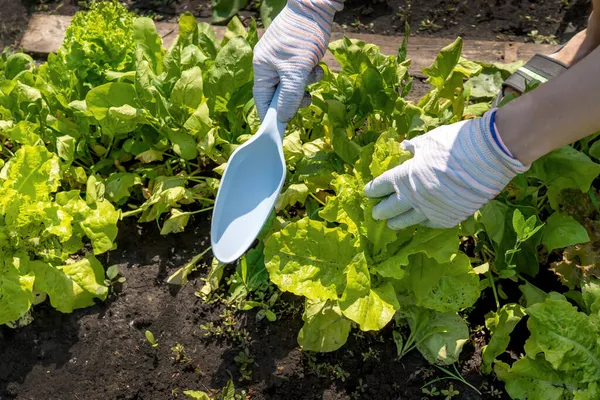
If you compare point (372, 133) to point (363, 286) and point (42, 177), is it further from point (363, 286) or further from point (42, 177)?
point (42, 177)

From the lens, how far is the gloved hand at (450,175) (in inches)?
52.6

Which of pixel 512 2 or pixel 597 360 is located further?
pixel 512 2

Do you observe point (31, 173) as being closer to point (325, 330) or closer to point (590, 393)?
point (325, 330)

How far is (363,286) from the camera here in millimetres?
1531

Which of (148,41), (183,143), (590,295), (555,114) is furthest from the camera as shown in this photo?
(148,41)

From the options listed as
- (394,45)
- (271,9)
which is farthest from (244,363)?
(271,9)

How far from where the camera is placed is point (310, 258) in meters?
1.63

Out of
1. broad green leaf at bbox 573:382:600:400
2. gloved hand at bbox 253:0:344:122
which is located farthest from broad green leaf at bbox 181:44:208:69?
broad green leaf at bbox 573:382:600:400

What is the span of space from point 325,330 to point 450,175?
22.0 inches

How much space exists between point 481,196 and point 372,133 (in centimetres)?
51

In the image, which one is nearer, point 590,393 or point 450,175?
point 450,175

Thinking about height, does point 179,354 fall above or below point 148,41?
below

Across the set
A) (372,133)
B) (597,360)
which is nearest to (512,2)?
(372,133)

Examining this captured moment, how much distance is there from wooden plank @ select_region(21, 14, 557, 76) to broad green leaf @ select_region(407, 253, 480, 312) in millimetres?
951
